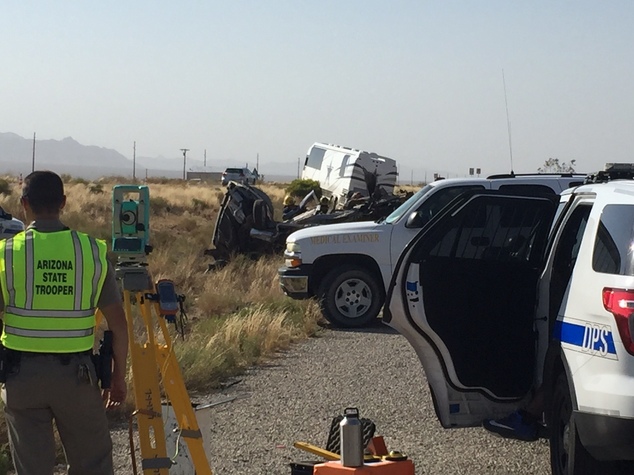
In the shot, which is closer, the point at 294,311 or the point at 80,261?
the point at 80,261

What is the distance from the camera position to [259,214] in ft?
68.0

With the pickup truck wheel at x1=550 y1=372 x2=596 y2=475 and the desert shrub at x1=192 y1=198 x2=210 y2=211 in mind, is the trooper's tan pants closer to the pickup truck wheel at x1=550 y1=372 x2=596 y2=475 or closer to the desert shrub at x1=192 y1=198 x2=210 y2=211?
the pickup truck wheel at x1=550 y1=372 x2=596 y2=475

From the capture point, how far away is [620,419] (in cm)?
514

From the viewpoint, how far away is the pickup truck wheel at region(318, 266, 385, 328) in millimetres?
13969

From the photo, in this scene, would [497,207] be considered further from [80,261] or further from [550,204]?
[80,261]

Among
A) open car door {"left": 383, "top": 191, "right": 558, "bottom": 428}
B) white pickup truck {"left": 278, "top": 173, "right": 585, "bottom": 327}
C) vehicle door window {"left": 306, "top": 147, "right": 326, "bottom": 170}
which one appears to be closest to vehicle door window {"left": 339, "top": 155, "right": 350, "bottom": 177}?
vehicle door window {"left": 306, "top": 147, "right": 326, "bottom": 170}

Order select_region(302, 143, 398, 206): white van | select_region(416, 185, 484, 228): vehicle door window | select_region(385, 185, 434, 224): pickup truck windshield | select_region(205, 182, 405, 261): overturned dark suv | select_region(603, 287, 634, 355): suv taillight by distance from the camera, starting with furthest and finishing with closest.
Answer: select_region(302, 143, 398, 206): white van → select_region(205, 182, 405, 261): overturned dark suv → select_region(385, 185, 434, 224): pickup truck windshield → select_region(416, 185, 484, 228): vehicle door window → select_region(603, 287, 634, 355): suv taillight

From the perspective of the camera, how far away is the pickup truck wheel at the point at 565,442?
18.3ft

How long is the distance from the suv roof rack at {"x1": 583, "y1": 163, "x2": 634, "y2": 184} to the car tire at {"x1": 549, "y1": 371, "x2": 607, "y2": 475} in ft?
4.84

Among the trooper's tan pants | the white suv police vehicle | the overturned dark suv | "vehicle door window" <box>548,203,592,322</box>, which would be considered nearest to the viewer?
the trooper's tan pants

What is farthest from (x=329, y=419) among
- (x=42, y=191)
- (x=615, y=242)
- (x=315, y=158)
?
(x=315, y=158)

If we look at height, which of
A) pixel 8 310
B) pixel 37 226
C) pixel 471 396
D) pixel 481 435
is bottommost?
pixel 481 435

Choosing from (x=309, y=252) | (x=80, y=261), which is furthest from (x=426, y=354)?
(x=309, y=252)

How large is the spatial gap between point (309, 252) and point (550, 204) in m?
7.31
